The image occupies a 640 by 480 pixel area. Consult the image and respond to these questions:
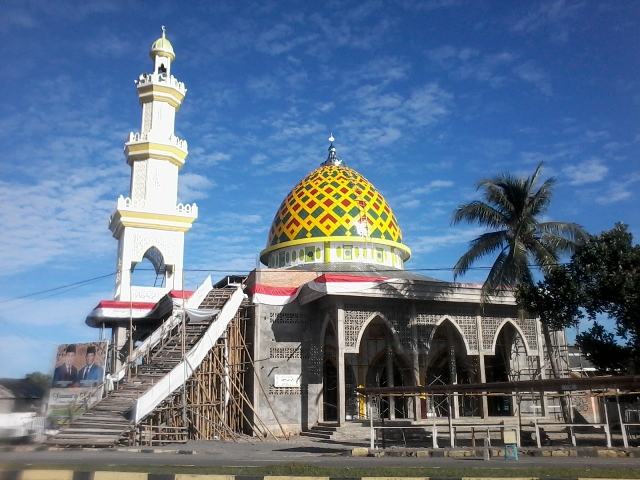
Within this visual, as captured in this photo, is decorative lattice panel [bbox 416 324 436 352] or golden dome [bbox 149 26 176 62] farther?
golden dome [bbox 149 26 176 62]

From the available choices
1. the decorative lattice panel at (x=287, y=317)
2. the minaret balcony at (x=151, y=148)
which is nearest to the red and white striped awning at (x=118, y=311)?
the decorative lattice panel at (x=287, y=317)

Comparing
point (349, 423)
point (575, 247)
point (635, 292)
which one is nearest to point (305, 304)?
point (349, 423)

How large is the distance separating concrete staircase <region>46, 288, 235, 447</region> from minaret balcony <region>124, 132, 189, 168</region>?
28.0ft

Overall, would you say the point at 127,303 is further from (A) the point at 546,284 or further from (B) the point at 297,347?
(A) the point at 546,284

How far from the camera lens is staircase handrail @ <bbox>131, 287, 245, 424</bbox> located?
1697cm

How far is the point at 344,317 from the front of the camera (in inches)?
827

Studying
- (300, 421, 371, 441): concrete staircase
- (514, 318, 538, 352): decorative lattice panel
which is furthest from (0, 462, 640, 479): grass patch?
(514, 318, 538, 352): decorative lattice panel

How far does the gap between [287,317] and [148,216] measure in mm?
9411

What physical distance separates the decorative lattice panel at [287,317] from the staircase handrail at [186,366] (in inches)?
50.5

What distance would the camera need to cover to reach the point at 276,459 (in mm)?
13836

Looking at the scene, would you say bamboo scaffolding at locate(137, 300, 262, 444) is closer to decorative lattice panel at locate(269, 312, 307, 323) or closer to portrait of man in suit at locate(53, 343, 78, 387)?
decorative lattice panel at locate(269, 312, 307, 323)

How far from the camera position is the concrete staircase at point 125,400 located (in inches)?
629

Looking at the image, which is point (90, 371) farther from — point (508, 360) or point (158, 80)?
point (508, 360)

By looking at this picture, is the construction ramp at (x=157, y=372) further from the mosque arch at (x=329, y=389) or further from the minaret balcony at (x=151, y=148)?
the minaret balcony at (x=151, y=148)
